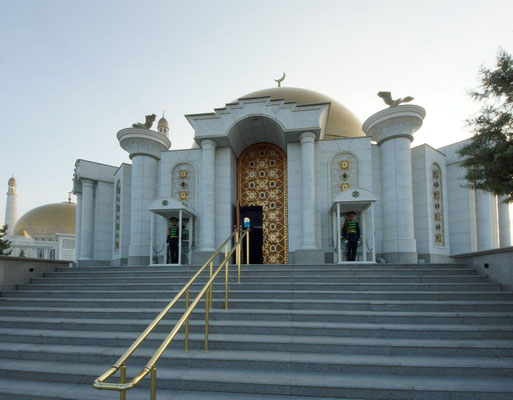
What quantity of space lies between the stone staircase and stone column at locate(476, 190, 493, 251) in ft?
18.7

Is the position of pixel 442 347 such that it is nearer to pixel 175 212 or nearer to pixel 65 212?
pixel 175 212

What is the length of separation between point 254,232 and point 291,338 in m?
8.36

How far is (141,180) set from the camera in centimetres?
1387

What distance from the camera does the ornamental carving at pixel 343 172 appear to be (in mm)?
12594

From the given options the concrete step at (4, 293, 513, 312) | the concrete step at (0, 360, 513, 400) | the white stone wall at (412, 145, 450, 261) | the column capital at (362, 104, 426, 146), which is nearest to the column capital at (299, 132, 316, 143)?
the column capital at (362, 104, 426, 146)

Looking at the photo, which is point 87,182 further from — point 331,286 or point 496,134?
point 496,134

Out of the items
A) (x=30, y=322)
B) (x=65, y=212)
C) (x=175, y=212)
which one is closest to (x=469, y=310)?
(x=30, y=322)

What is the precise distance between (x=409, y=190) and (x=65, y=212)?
54062 mm

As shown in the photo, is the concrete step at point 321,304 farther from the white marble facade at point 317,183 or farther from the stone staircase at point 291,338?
the white marble facade at point 317,183

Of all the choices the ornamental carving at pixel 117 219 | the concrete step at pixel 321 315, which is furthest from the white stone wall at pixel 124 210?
the concrete step at pixel 321 315

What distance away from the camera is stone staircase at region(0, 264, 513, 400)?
167 inches

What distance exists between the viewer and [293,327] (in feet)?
18.4

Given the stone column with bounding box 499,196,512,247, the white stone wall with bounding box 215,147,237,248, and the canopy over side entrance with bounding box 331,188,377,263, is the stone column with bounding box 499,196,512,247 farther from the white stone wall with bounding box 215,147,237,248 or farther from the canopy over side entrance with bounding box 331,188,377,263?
the white stone wall with bounding box 215,147,237,248

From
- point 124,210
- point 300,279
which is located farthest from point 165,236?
point 300,279
